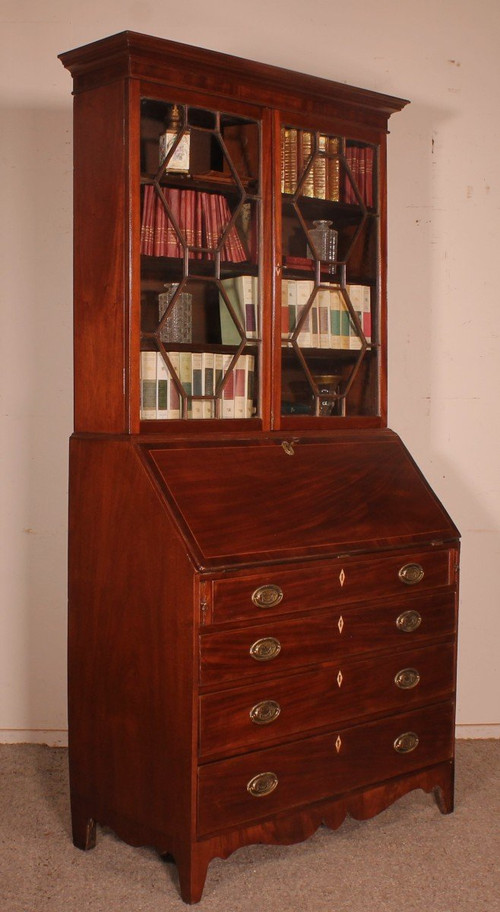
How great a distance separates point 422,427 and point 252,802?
5.40 feet

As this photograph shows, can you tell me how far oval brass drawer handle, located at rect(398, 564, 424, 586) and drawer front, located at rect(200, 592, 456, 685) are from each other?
6 centimetres

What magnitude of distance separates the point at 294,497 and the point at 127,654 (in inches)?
23.8

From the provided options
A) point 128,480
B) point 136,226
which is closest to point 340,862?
point 128,480

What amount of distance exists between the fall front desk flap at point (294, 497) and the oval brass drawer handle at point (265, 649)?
0.68ft

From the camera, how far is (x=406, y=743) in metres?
2.89

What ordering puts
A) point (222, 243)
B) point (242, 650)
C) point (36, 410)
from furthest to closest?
point (36, 410) → point (222, 243) → point (242, 650)

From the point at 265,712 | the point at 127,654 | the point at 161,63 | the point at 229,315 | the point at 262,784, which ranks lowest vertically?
the point at 262,784

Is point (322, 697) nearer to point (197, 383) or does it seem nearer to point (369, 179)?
point (197, 383)

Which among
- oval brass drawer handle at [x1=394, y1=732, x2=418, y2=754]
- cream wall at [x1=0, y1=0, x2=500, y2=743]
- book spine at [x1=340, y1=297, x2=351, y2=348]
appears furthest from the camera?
cream wall at [x1=0, y1=0, x2=500, y2=743]

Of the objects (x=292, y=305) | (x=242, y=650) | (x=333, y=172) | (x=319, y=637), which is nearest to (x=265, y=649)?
(x=242, y=650)

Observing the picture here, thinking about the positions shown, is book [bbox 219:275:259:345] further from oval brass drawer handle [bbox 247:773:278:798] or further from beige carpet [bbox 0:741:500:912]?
beige carpet [bbox 0:741:500:912]

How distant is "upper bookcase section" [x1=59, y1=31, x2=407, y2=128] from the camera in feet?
8.39

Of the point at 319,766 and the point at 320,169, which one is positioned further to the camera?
the point at 320,169

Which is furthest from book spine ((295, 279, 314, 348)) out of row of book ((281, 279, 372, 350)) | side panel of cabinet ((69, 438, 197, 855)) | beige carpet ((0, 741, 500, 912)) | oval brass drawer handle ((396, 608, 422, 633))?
beige carpet ((0, 741, 500, 912))
